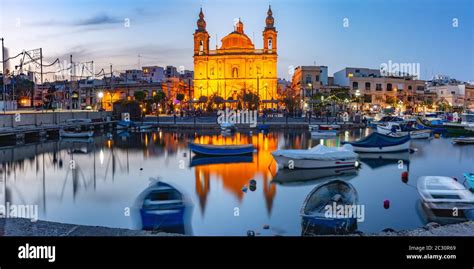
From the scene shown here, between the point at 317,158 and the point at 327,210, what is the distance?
8.55 meters

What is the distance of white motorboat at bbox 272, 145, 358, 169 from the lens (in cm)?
1783

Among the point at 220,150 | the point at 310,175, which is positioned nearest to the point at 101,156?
the point at 220,150

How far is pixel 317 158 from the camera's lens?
58.1ft

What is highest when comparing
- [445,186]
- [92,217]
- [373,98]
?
[373,98]

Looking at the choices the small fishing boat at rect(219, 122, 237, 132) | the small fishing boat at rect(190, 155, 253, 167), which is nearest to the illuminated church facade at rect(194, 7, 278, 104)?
the small fishing boat at rect(219, 122, 237, 132)

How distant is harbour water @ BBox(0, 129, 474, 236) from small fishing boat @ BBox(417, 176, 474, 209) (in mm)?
474

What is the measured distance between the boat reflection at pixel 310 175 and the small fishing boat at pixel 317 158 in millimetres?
215

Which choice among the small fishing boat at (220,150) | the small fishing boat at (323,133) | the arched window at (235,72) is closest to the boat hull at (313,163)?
the small fishing boat at (220,150)

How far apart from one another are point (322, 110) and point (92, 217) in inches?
1789

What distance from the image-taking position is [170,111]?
6384 cm

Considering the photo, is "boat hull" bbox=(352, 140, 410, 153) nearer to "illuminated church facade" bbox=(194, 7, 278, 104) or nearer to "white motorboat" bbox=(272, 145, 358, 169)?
"white motorboat" bbox=(272, 145, 358, 169)

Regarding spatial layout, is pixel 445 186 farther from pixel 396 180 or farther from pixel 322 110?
pixel 322 110
